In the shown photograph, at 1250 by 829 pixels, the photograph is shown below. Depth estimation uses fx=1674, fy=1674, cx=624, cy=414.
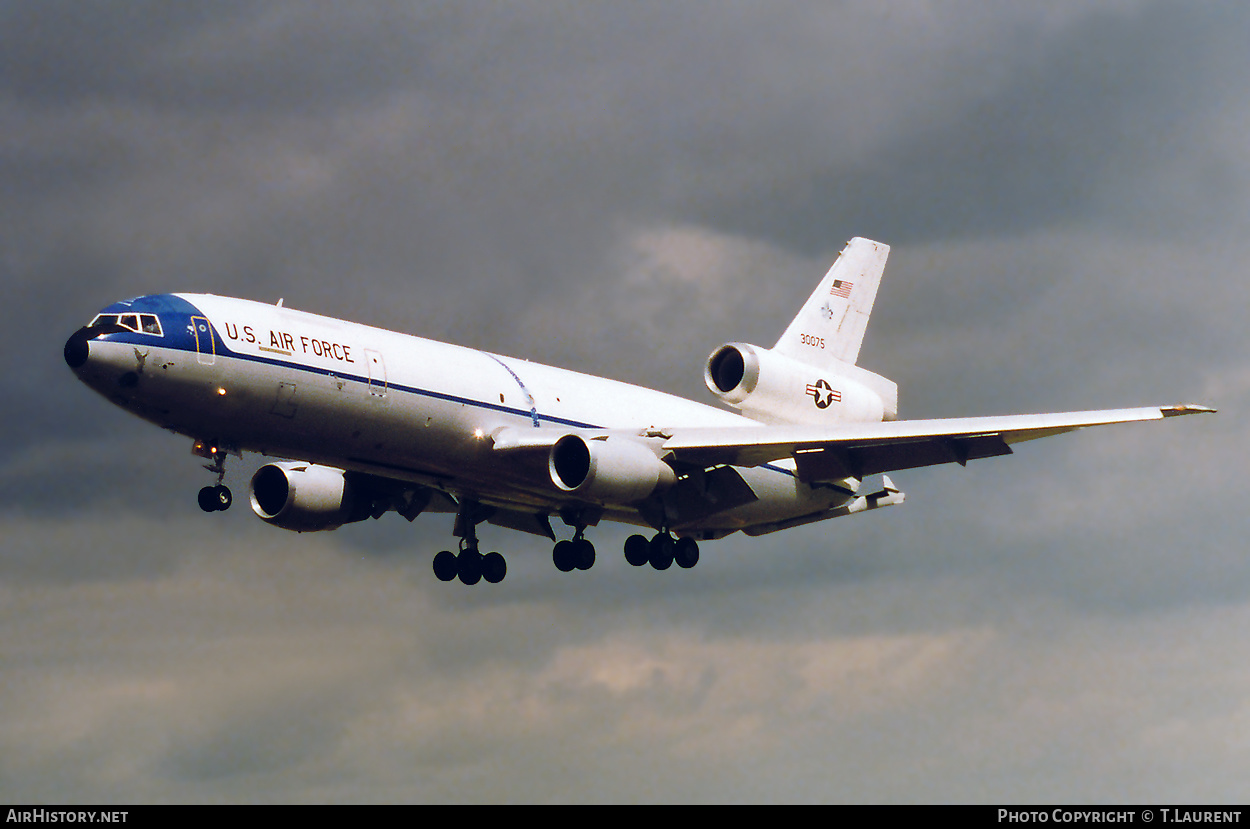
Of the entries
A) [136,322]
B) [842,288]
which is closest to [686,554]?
[842,288]

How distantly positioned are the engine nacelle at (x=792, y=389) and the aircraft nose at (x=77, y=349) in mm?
19745

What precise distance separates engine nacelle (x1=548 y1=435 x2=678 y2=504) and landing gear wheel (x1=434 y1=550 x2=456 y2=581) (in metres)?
8.66

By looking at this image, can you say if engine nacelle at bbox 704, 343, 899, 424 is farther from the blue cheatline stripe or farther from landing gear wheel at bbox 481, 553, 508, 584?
landing gear wheel at bbox 481, 553, 508, 584

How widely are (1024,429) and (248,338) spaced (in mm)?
20119

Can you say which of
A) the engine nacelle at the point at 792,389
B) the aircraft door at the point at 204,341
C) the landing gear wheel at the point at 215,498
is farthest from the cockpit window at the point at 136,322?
the engine nacelle at the point at 792,389

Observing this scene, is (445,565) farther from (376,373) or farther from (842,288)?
(842,288)

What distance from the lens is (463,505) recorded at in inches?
2044

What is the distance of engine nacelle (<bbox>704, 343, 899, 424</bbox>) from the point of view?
51812 mm

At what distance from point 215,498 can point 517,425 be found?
337 inches

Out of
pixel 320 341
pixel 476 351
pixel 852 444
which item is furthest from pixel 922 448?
pixel 320 341

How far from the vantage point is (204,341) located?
4056cm

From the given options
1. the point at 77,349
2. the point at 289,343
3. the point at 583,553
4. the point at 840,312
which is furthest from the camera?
the point at 840,312
